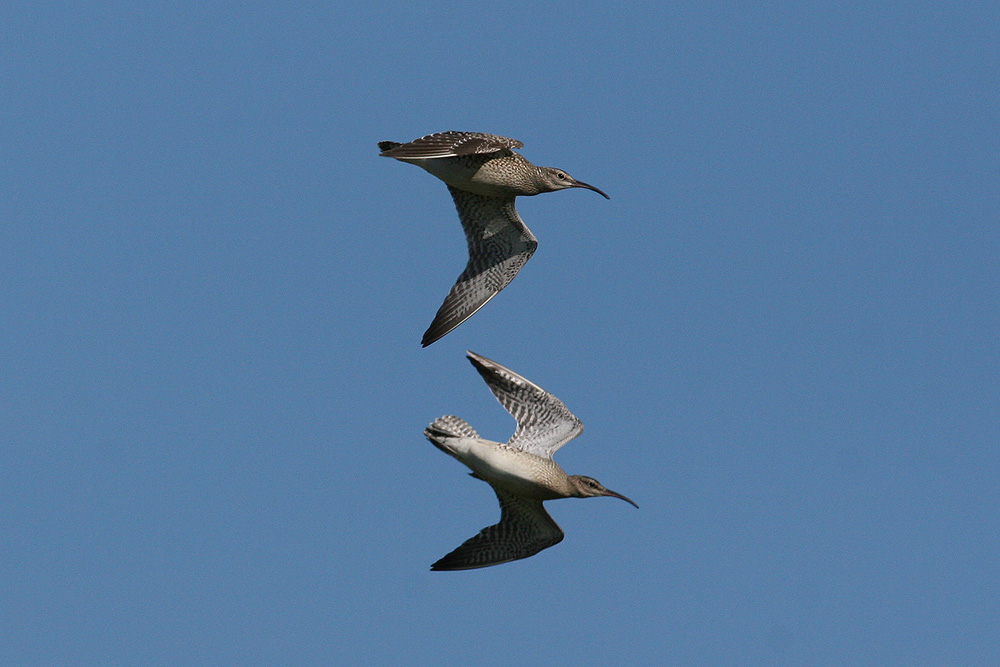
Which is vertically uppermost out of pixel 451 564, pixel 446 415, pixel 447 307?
pixel 447 307

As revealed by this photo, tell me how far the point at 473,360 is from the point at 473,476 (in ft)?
6.74

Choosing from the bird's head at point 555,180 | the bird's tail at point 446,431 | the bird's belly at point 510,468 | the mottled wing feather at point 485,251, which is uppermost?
the bird's head at point 555,180

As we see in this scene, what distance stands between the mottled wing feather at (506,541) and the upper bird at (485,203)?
10.2ft

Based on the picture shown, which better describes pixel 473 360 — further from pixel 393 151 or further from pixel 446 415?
pixel 393 151

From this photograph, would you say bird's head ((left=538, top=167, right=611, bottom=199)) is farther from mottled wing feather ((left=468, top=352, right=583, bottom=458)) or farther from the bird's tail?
the bird's tail

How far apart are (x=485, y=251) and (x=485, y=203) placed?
836mm

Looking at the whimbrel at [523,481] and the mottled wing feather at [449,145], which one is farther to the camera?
the mottled wing feather at [449,145]

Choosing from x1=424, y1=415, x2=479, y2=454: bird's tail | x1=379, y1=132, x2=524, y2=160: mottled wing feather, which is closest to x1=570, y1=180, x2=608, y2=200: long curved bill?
x1=379, y1=132, x2=524, y2=160: mottled wing feather

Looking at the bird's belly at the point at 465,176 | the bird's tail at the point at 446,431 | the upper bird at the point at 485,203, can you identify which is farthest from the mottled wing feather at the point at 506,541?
the bird's belly at the point at 465,176

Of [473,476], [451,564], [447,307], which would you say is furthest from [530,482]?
[447,307]

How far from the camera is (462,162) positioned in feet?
76.0

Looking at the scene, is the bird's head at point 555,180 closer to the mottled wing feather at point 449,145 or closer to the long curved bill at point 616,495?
the mottled wing feather at point 449,145

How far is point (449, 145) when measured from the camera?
22484mm

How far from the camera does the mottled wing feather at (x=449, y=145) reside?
22.0 meters
